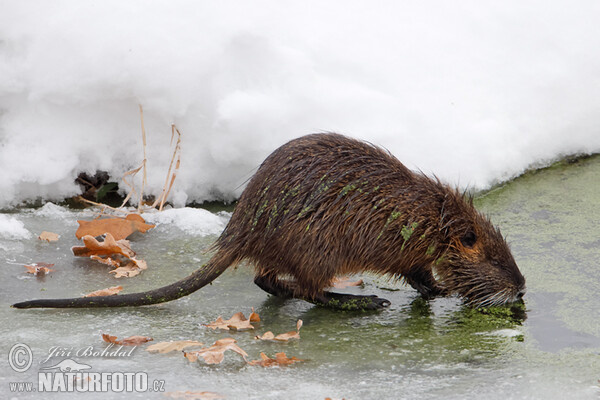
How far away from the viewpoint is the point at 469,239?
3.92 m

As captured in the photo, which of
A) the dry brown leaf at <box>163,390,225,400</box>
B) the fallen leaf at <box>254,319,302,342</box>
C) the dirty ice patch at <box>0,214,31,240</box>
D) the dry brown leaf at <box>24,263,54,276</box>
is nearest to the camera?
the dry brown leaf at <box>163,390,225,400</box>

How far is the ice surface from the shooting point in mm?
5086

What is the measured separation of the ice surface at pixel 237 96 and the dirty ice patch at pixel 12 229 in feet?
1.49

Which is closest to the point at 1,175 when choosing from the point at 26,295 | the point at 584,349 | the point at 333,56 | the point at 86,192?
the point at 86,192

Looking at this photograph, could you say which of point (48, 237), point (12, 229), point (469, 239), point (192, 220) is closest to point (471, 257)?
point (469, 239)

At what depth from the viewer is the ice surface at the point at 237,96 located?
5.09 metres

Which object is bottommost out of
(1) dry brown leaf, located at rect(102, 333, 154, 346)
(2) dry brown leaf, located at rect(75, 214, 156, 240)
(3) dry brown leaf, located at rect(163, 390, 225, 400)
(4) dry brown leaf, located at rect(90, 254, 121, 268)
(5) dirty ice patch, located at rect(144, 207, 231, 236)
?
(3) dry brown leaf, located at rect(163, 390, 225, 400)

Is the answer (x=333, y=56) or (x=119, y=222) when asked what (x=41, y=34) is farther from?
(x=333, y=56)

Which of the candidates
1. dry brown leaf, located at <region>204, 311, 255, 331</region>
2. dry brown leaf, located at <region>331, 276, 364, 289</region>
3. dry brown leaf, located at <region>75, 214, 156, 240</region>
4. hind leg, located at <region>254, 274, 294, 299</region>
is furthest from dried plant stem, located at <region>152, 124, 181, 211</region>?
dry brown leaf, located at <region>204, 311, 255, 331</region>

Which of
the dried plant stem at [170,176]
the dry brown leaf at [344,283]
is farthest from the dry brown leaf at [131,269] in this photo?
the dry brown leaf at [344,283]

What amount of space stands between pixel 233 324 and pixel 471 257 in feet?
4.26

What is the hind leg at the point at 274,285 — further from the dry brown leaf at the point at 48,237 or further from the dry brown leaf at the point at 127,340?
the dry brown leaf at the point at 48,237

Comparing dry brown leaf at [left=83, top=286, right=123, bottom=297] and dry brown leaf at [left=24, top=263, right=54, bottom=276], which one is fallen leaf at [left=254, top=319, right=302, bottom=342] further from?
dry brown leaf at [left=24, top=263, right=54, bottom=276]

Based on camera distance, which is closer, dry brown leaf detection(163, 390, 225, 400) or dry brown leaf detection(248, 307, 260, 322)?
dry brown leaf detection(163, 390, 225, 400)
